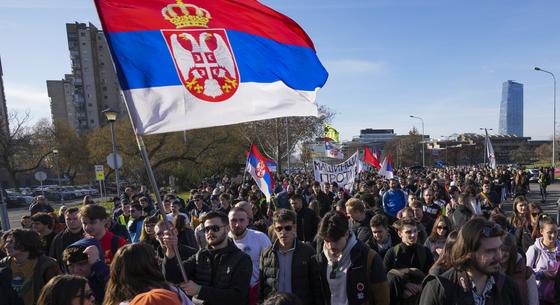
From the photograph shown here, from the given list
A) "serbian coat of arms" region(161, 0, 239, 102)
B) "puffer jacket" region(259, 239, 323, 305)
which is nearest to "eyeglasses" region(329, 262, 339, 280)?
"puffer jacket" region(259, 239, 323, 305)

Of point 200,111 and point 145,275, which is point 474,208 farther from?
point 145,275

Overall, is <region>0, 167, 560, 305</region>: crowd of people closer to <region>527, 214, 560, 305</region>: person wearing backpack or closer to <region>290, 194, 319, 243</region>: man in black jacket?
<region>527, 214, 560, 305</region>: person wearing backpack

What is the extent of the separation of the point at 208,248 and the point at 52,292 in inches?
47.0

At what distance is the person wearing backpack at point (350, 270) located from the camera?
3.27 m

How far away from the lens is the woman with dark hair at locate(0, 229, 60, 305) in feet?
11.7

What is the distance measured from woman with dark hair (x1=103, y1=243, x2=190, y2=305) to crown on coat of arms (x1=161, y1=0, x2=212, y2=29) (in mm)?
1865

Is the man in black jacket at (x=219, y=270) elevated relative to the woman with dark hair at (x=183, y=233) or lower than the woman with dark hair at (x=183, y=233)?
elevated

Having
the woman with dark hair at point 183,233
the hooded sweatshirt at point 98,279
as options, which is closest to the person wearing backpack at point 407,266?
the hooded sweatshirt at point 98,279

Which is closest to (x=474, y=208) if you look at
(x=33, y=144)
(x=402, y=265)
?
(x=402, y=265)

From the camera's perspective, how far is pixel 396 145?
83.4m

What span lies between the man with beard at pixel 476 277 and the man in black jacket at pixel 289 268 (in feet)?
4.35

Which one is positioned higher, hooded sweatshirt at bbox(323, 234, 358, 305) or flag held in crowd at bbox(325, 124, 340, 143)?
flag held in crowd at bbox(325, 124, 340, 143)

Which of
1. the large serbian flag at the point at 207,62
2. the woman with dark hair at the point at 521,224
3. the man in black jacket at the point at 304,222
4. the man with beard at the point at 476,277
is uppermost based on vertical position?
the large serbian flag at the point at 207,62

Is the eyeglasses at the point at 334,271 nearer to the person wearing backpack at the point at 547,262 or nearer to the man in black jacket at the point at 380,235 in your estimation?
the man in black jacket at the point at 380,235
